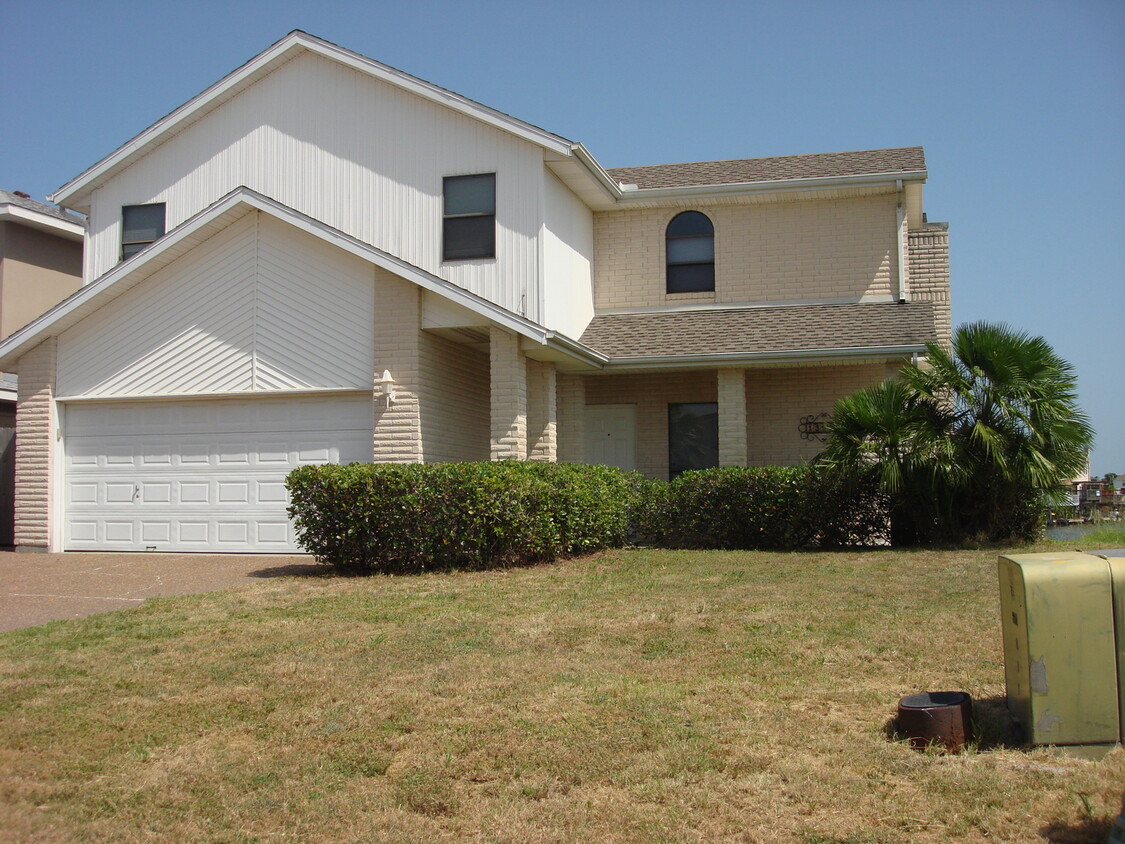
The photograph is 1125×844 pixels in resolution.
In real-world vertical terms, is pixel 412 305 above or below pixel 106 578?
above

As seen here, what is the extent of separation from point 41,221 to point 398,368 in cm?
1150

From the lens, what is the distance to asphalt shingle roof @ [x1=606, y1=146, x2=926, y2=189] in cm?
1839

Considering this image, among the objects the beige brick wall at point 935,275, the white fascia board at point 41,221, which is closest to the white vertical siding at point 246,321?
the white fascia board at point 41,221

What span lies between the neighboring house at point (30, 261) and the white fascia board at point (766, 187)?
38.9ft

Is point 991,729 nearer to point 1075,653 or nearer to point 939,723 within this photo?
point 939,723

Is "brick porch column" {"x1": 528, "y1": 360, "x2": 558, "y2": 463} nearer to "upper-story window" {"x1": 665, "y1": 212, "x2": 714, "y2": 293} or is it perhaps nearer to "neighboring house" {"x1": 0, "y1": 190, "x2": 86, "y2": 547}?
"upper-story window" {"x1": 665, "y1": 212, "x2": 714, "y2": 293}

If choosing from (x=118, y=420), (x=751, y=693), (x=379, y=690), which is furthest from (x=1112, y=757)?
(x=118, y=420)

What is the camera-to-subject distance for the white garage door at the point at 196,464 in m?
15.5

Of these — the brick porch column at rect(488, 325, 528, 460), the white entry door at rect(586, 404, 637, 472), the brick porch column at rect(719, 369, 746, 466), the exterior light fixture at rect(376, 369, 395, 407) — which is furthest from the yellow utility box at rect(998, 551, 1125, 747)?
the white entry door at rect(586, 404, 637, 472)

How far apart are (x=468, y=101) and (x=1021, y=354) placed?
8962 millimetres

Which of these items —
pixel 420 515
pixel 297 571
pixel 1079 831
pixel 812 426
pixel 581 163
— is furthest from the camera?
pixel 812 426

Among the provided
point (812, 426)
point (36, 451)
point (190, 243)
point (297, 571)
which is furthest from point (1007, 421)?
point (36, 451)

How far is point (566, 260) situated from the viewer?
17.3 m

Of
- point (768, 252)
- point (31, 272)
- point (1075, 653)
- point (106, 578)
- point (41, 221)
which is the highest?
point (41, 221)
